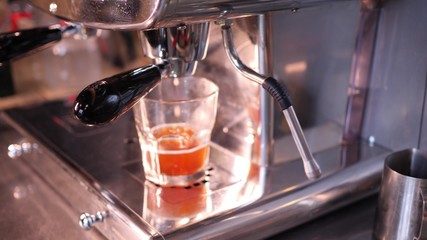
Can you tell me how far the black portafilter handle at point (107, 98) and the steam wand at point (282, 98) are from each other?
0.34 ft

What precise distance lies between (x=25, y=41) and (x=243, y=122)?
0.81 feet

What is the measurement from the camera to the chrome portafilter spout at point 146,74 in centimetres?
42

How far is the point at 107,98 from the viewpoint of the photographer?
42 centimetres

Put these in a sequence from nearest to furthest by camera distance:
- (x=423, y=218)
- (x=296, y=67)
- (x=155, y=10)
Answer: (x=155, y=10), (x=423, y=218), (x=296, y=67)

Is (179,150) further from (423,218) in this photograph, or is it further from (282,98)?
(423,218)

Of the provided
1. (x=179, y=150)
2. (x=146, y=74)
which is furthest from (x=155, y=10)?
(x=179, y=150)

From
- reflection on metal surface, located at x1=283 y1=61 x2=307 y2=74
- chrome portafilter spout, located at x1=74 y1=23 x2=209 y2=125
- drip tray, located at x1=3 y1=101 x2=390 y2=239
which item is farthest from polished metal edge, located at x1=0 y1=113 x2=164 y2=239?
reflection on metal surface, located at x1=283 y1=61 x2=307 y2=74

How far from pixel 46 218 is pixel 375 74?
1.33 feet

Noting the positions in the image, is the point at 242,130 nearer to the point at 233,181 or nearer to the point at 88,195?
the point at 233,181

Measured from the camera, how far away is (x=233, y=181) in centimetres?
58

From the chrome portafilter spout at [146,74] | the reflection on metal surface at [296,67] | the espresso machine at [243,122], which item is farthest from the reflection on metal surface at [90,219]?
the reflection on metal surface at [296,67]

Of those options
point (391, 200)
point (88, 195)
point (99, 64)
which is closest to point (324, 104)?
point (391, 200)

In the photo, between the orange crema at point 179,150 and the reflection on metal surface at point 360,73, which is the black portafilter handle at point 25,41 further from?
the reflection on metal surface at point 360,73

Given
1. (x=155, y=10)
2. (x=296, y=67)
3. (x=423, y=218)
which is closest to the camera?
(x=155, y=10)
